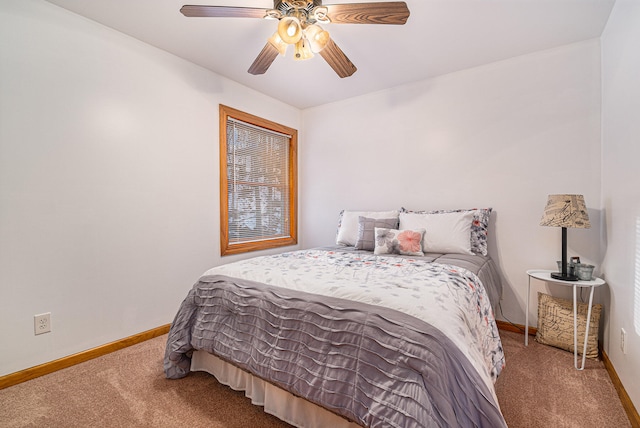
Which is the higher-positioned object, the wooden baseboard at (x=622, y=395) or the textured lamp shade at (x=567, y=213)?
the textured lamp shade at (x=567, y=213)

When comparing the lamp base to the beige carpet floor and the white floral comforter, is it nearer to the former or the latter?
the beige carpet floor

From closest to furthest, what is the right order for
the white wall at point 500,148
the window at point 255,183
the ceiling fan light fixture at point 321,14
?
1. the ceiling fan light fixture at point 321,14
2. the white wall at point 500,148
3. the window at point 255,183

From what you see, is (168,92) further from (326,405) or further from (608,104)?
(608,104)

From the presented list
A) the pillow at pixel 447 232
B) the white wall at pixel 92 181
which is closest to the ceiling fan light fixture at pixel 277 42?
the white wall at pixel 92 181

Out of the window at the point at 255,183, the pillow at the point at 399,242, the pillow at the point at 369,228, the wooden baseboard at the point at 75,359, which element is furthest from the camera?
the window at the point at 255,183

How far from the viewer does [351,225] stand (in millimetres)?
3074

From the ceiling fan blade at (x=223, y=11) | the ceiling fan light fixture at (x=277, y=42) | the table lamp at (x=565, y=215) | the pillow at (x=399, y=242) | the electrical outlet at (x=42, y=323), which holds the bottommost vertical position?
the electrical outlet at (x=42, y=323)

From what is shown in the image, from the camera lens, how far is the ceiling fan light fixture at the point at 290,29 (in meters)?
1.65

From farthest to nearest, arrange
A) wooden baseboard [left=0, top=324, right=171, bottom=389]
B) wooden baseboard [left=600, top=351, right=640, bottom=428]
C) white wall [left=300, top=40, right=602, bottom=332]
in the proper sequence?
white wall [left=300, top=40, right=602, bottom=332] < wooden baseboard [left=0, top=324, right=171, bottom=389] < wooden baseboard [left=600, top=351, right=640, bottom=428]

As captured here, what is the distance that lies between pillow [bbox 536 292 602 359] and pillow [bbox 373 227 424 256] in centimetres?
105

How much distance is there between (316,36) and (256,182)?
2.03 meters

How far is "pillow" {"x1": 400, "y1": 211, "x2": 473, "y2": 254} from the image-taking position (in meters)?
2.48

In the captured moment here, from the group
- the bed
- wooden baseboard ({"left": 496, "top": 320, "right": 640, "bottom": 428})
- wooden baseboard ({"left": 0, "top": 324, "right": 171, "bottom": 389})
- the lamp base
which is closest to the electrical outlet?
wooden baseboard ({"left": 0, "top": 324, "right": 171, "bottom": 389})

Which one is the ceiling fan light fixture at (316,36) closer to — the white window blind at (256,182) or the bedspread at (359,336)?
A: the bedspread at (359,336)
